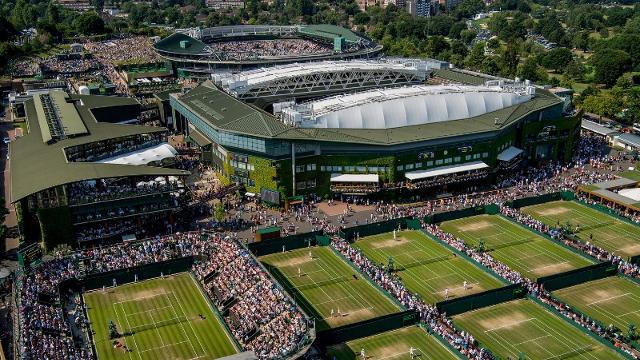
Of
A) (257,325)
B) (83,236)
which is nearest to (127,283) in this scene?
(83,236)

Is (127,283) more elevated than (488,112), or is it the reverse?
(488,112)

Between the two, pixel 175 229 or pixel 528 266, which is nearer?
pixel 528 266

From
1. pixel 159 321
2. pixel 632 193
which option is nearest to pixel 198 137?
pixel 159 321

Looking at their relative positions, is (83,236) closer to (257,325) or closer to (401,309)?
(257,325)

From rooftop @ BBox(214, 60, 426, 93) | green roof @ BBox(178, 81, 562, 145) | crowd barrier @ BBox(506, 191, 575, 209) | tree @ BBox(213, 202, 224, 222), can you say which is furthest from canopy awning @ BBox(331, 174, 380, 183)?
rooftop @ BBox(214, 60, 426, 93)

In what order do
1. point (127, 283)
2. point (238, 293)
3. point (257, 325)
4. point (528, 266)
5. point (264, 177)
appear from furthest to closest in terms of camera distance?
point (264, 177)
point (528, 266)
point (127, 283)
point (238, 293)
point (257, 325)

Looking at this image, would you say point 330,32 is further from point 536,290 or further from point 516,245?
point 536,290
